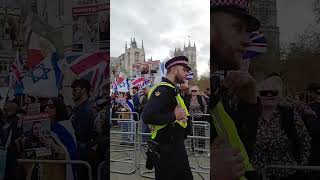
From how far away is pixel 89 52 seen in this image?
3361mm

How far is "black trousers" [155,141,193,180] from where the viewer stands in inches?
133

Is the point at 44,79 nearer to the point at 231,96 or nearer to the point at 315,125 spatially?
the point at 231,96

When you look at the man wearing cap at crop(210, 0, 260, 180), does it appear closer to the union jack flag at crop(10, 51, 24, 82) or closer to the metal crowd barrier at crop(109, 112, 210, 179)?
the metal crowd barrier at crop(109, 112, 210, 179)

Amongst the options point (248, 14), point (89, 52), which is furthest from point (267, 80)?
point (89, 52)

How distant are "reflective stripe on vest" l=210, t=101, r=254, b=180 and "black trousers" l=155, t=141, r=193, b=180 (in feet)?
1.78

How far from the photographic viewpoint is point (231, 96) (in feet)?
9.55

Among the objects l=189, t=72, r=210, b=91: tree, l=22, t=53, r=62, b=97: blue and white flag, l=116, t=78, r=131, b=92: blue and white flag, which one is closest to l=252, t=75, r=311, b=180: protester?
l=189, t=72, r=210, b=91: tree

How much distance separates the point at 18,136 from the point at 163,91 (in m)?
1.24

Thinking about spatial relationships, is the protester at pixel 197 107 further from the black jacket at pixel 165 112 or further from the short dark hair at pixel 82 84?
the short dark hair at pixel 82 84

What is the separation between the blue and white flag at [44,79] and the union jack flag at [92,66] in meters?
0.15

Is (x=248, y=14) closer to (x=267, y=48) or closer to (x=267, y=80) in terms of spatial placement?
(x=267, y=48)

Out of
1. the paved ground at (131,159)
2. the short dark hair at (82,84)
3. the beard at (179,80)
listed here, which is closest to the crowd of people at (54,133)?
the short dark hair at (82,84)

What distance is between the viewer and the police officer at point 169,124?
335 centimetres

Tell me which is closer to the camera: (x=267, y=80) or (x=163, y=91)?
(x=267, y=80)
